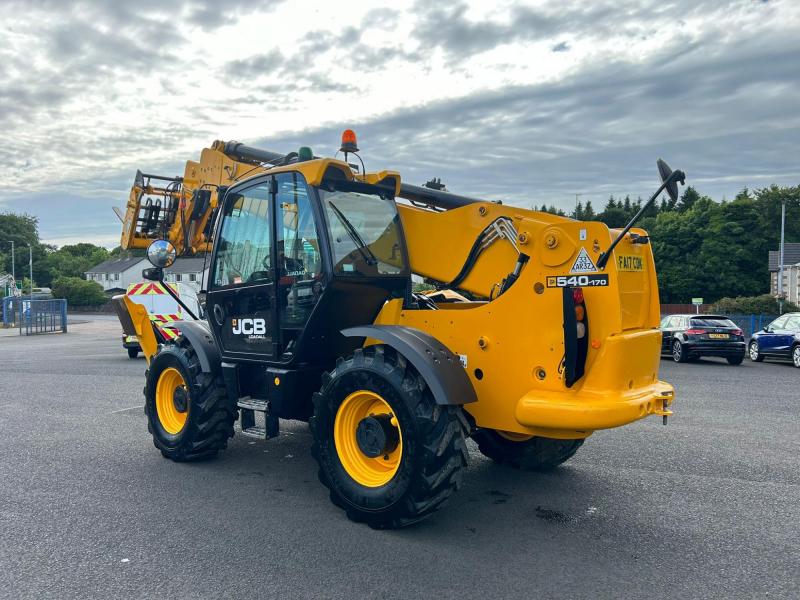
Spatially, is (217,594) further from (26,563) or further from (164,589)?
(26,563)

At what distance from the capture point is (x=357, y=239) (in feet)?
17.0

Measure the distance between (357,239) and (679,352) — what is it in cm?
1458

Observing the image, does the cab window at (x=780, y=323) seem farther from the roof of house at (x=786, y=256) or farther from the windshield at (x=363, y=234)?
the roof of house at (x=786, y=256)

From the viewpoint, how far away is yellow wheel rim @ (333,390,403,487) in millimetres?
4594

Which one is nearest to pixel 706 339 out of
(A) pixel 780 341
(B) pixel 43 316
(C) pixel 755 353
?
(A) pixel 780 341

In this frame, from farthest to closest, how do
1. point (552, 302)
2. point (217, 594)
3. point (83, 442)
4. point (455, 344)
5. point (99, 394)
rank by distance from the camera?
1. point (99, 394)
2. point (83, 442)
3. point (455, 344)
4. point (552, 302)
5. point (217, 594)

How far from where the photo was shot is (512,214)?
5070 mm

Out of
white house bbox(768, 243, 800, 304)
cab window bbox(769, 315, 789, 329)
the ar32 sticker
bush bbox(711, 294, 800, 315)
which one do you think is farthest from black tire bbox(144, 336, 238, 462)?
white house bbox(768, 243, 800, 304)

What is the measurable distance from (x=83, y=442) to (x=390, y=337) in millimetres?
4386

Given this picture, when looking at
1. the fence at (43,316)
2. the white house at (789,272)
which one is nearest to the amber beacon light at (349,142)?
the fence at (43,316)

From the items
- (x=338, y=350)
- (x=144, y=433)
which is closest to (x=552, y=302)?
(x=338, y=350)

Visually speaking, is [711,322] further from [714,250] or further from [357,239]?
[714,250]

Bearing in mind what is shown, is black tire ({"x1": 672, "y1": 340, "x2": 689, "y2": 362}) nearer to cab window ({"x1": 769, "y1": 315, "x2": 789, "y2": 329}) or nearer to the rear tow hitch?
cab window ({"x1": 769, "y1": 315, "x2": 789, "y2": 329})

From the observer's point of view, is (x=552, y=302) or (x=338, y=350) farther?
(x=338, y=350)
